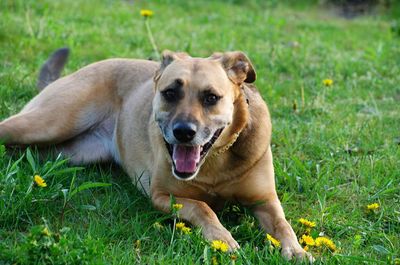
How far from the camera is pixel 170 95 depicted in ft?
13.2

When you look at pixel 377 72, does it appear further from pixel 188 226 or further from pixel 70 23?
pixel 188 226

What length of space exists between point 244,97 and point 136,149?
0.96 m

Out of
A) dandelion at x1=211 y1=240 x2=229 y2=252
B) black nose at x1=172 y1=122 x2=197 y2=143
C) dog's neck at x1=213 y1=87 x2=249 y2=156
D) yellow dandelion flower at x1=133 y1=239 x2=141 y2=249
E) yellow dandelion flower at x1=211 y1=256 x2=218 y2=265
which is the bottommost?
yellow dandelion flower at x1=133 y1=239 x2=141 y2=249

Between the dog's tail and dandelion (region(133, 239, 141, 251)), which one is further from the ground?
dandelion (region(133, 239, 141, 251))

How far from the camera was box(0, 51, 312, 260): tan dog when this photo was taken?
389 cm

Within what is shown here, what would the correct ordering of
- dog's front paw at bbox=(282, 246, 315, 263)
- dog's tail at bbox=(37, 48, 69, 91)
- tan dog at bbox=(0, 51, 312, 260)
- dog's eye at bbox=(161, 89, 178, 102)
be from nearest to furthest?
dog's front paw at bbox=(282, 246, 315, 263) < tan dog at bbox=(0, 51, 312, 260) < dog's eye at bbox=(161, 89, 178, 102) < dog's tail at bbox=(37, 48, 69, 91)

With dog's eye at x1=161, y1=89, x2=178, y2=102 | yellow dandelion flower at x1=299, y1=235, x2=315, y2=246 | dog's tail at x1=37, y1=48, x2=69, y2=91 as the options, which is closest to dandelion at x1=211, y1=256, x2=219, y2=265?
yellow dandelion flower at x1=299, y1=235, x2=315, y2=246

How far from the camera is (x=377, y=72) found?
7.41 m

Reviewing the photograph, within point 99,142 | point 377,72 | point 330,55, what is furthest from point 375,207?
point 330,55

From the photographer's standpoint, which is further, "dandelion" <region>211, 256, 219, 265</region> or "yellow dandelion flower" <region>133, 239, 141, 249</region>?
"yellow dandelion flower" <region>133, 239, 141, 249</region>

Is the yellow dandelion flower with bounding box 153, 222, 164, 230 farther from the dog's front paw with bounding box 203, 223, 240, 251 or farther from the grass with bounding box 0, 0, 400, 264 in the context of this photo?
the dog's front paw with bounding box 203, 223, 240, 251

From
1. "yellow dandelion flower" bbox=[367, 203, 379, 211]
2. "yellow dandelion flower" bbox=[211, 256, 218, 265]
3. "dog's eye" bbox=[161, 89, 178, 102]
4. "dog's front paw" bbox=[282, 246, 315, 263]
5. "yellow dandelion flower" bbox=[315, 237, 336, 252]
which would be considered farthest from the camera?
"yellow dandelion flower" bbox=[367, 203, 379, 211]

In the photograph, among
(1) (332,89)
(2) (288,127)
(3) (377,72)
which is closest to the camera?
(2) (288,127)

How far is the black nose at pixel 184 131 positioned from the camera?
148 inches
